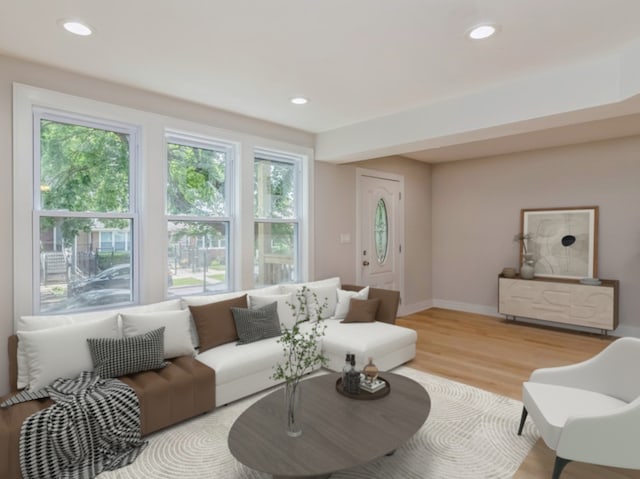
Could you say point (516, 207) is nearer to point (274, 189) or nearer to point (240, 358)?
point (274, 189)

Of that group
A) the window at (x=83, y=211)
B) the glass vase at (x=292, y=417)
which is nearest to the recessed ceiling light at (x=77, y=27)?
the window at (x=83, y=211)

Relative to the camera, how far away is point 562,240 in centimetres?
524

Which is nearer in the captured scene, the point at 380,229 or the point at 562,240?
the point at 562,240

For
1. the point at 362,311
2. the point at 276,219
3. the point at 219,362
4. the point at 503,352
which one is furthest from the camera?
the point at 276,219

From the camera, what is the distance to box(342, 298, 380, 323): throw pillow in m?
4.00

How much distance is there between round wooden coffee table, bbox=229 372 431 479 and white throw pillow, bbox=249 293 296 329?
1.23m

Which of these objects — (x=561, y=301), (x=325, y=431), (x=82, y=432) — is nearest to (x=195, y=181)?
(x=82, y=432)

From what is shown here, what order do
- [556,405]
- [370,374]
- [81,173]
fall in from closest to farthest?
1. [556,405]
2. [370,374]
3. [81,173]

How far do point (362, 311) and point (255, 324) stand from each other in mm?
1237

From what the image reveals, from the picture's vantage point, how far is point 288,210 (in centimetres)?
460

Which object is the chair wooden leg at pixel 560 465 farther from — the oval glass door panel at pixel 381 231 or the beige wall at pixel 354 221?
the oval glass door panel at pixel 381 231

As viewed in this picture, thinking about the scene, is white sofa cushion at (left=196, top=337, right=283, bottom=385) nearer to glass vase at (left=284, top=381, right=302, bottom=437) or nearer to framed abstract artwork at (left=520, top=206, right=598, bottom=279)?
glass vase at (left=284, top=381, right=302, bottom=437)

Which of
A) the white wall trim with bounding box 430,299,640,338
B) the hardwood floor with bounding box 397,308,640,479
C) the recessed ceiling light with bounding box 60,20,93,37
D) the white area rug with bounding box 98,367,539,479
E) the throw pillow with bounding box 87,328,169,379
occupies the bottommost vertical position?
the white area rug with bounding box 98,367,539,479

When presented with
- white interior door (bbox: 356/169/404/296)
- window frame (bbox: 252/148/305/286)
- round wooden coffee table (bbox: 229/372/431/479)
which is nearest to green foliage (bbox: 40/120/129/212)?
window frame (bbox: 252/148/305/286)
